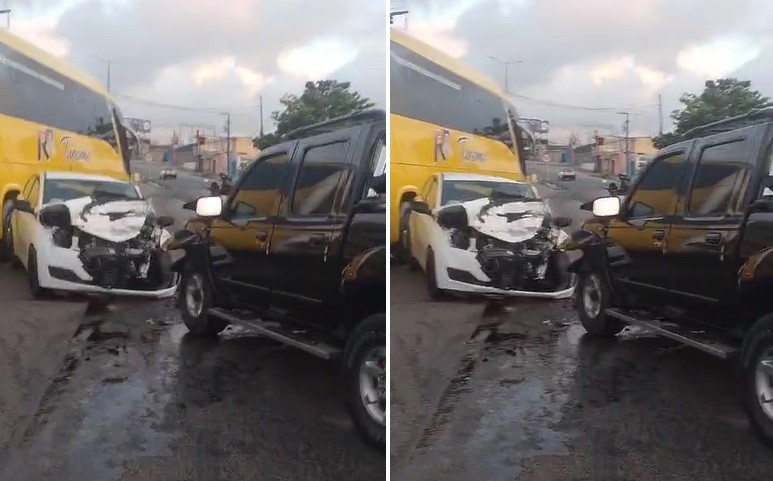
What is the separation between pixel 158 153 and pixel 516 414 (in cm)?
172

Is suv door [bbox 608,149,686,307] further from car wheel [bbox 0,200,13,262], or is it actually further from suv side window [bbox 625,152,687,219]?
car wheel [bbox 0,200,13,262]

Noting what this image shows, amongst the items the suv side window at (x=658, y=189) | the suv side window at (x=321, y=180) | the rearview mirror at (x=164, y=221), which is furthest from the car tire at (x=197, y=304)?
the suv side window at (x=658, y=189)

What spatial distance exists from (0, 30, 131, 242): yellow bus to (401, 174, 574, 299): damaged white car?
122 cm

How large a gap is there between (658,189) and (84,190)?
219cm

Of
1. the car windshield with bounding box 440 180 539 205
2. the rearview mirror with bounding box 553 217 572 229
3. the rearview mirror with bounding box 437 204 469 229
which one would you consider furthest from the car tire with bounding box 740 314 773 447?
the rearview mirror with bounding box 437 204 469 229

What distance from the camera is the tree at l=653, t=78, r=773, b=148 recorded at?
104 inches

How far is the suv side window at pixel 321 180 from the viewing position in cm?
291

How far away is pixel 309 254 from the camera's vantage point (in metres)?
2.91

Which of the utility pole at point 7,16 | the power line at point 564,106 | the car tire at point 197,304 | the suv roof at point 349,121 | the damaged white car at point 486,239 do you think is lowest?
the car tire at point 197,304

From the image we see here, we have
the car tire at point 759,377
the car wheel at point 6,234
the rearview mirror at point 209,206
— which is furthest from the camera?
the rearview mirror at point 209,206

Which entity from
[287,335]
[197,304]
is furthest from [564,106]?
[197,304]

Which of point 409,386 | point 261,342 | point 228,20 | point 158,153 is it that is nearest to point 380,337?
point 409,386

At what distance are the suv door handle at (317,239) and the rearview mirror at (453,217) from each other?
18.4 inches

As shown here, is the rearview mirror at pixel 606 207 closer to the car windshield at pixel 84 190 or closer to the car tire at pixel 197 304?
the car tire at pixel 197 304
